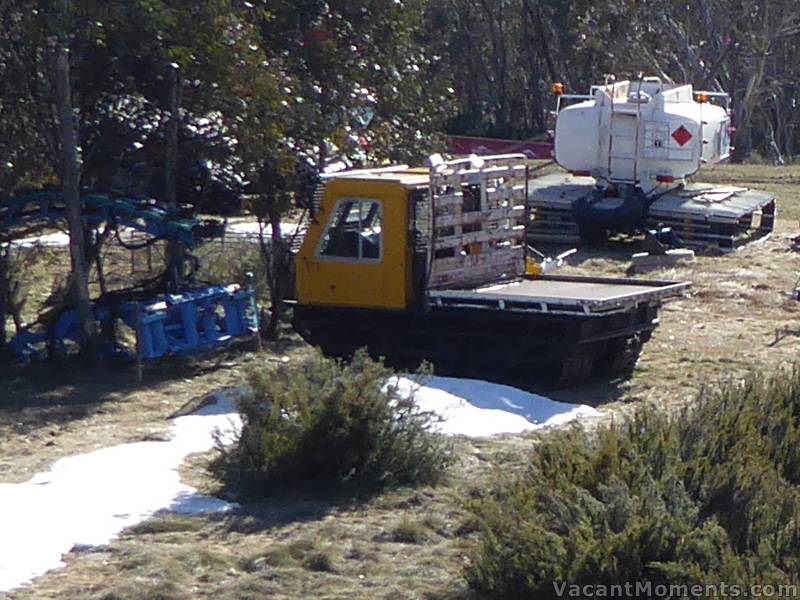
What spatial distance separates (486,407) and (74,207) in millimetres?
3959

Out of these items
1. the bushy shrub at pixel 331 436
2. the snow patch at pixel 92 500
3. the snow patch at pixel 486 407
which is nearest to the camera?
the snow patch at pixel 92 500

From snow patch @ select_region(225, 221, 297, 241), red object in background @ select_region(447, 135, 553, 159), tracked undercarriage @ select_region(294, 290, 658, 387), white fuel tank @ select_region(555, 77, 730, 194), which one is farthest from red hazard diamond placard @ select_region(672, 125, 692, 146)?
red object in background @ select_region(447, 135, 553, 159)

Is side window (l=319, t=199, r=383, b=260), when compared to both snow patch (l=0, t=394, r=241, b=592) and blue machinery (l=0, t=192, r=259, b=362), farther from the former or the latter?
snow patch (l=0, t=394, r=241, b=592)

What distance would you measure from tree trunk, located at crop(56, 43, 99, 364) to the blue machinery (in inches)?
5.0

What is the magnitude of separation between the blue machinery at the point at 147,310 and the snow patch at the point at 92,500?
101 inches

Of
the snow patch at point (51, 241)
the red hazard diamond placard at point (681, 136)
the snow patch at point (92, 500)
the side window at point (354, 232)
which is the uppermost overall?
the red hazard diamond placard at point (681, 136)

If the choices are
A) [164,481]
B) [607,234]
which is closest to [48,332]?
[164,481]

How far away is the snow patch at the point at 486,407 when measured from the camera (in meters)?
10.6

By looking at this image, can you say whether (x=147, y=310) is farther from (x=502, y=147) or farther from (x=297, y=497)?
(x=502, y=147)

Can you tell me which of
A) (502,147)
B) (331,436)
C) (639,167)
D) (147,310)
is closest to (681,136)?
(639,167)

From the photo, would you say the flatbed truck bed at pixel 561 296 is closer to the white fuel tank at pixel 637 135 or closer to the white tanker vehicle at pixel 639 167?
the white tanker vehicle at pixel 639 167

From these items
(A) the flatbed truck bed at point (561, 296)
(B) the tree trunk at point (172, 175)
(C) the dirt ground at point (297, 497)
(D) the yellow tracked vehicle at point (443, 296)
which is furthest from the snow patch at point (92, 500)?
(B) the tree trunk at point (172, 175)

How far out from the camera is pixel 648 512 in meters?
6.58

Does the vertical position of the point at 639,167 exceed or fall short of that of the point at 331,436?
it exceeds it
